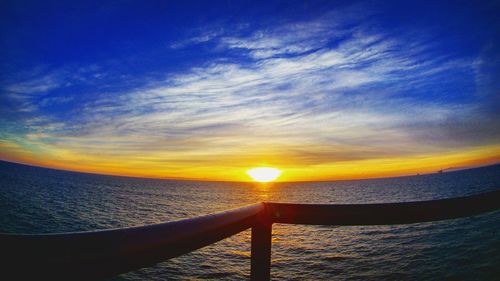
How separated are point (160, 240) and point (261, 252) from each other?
835 mm

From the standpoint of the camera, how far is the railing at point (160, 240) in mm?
567

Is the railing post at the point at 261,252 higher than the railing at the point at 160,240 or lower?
lower

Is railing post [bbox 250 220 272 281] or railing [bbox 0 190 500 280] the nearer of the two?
railing [bbox 0 190 500 280]

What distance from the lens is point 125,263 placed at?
76 cm

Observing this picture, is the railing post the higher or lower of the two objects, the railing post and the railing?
the lower

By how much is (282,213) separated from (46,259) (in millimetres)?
1315

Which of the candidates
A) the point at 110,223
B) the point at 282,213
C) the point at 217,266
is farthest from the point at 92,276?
the point at 110,223

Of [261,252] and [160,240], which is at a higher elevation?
[160,240]

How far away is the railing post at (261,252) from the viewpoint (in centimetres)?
155

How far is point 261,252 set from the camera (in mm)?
1557

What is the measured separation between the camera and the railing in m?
0.57

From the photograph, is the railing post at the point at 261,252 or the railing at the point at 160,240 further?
the railing post at the point at 261,252

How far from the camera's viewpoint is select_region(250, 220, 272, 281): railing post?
1550 millimetres

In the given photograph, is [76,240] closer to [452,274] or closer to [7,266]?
[7,266]
